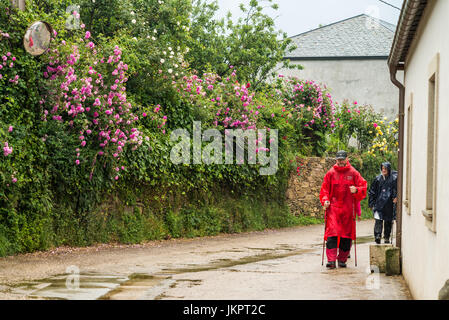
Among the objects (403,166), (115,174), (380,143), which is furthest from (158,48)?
(380,143)

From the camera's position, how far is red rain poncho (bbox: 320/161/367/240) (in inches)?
463

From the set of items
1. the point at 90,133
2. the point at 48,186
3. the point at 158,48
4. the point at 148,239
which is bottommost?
the point at 148,239

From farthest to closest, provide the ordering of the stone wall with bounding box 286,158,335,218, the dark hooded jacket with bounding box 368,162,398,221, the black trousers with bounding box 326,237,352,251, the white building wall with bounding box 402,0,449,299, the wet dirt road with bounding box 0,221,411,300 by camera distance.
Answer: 1. the stone wall with bounding box 286,158,335,218
2. the dark hooded jacket with bounding box 368,162,398,221
3. the black trousers with bounding box 326,237,352,251
4. the wet dirt road with bounding box 0,221,411,300
5. the white building wall with bounding box 402,0,449,299

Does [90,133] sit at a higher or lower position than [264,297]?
higher

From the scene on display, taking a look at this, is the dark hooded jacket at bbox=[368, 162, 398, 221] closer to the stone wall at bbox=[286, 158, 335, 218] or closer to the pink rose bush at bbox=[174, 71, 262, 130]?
Answer: the pink rose bush at bbox=[174, 71, 262, 130]

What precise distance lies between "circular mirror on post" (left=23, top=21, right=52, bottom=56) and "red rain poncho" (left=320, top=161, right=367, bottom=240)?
218 inches

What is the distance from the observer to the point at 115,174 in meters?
14.2

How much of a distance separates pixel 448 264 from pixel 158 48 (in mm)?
12576

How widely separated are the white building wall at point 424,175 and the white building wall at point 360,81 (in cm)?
2577

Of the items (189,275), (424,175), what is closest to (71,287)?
(189,275)

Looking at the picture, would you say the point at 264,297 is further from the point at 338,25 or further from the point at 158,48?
the point at 338,25

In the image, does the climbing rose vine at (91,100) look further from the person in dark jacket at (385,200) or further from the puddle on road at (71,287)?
the person in dark jacket at (385,200)

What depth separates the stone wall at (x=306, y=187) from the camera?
927 inches

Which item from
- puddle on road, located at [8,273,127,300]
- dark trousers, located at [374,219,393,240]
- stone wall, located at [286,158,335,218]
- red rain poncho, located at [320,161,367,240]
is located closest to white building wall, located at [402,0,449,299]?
red rain poncho, located at [320,161,367,240]
